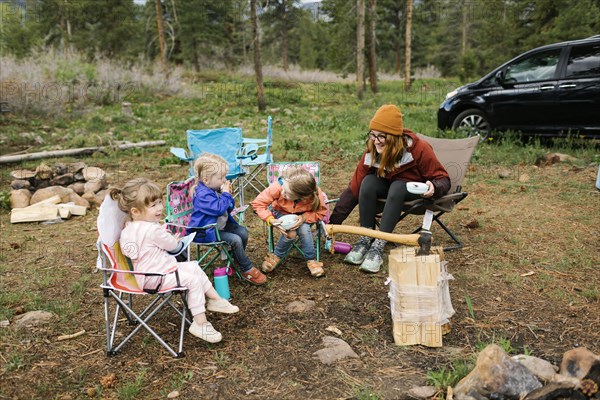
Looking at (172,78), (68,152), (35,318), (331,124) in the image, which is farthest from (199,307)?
(172,78)

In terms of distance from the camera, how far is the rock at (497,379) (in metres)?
2.19

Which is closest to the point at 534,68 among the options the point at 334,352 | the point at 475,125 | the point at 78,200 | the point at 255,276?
the point at 475,125

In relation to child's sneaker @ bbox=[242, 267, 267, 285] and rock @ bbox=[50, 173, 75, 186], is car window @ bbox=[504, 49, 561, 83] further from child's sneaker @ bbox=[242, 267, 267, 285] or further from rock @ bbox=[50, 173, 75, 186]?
rock @ bbox=[50, 173, 75, 186]

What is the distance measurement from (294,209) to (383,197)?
0.77 meters

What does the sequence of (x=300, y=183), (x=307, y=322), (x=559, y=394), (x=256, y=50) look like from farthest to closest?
(x=256, y=50)
(x=300, y=183)
(x=307, y=322)
(x=559, y=394)

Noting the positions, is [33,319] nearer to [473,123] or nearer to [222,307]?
[222,307]

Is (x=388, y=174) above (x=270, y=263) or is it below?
above

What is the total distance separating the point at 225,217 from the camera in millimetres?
3615

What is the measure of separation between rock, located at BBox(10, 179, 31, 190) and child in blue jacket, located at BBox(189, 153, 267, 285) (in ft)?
12.9

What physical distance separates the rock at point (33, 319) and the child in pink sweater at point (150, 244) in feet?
2.85

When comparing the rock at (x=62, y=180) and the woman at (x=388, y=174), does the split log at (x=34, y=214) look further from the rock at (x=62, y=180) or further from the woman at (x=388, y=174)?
the woman at (x=388, y=174)

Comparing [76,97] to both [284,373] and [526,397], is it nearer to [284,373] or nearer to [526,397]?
[284,373]

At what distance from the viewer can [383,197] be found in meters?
4.09

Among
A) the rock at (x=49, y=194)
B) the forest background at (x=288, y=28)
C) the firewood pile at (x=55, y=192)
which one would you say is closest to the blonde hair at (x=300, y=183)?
the firewood pile at (x=55, y=192)
